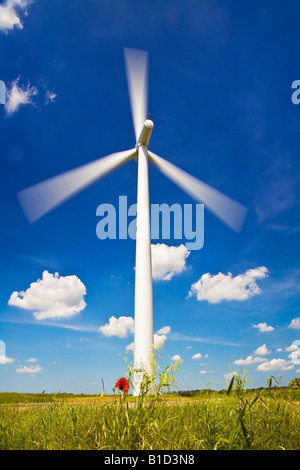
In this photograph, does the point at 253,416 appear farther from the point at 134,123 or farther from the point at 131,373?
the point at 134,123

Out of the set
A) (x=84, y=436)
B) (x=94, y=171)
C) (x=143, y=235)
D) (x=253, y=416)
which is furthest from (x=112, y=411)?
(x=94, y=171)

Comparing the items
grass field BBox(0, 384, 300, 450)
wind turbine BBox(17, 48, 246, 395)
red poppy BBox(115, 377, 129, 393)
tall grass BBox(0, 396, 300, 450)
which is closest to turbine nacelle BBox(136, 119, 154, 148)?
wind turbine BBox(17, 48, 246, 395)

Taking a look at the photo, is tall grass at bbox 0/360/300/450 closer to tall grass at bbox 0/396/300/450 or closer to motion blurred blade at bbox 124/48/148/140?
tall grass at bbox 0/396/300/450

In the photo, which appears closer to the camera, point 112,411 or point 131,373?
point 131,373

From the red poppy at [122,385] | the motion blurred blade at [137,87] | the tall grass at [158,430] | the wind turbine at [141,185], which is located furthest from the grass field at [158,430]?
the motion blurred blade at [137,87]

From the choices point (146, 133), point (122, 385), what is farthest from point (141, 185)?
point (122, 385)

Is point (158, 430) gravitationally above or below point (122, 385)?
below

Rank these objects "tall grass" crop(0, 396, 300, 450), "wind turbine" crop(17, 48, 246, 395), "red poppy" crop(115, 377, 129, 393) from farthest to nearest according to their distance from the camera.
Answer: "wind turbine" crop(17, 48, 246, 395), "red poppy" crop(115, 377, 129, 393), "tall grass" crop(0, 396, 300, 450)

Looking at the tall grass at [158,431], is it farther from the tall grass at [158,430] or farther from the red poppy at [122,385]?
the red poppy at [122,385]

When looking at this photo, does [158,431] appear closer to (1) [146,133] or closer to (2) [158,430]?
(2) [158,430]

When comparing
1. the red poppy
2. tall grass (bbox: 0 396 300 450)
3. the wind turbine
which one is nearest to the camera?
tall grass (bbox: 0 396 300 450)
